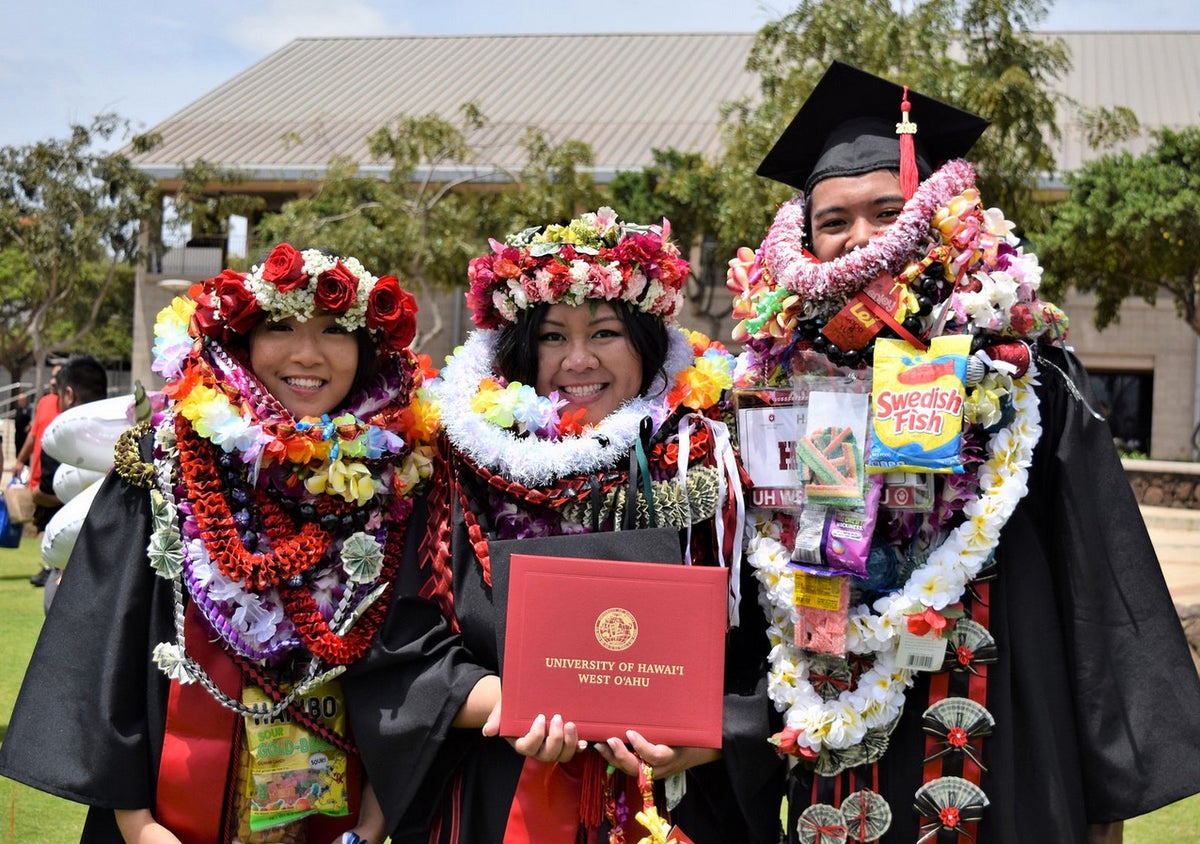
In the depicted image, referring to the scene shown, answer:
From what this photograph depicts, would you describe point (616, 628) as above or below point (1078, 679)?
above

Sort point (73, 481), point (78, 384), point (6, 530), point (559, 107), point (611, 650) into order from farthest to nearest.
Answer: point (559, 107) < point (78, 384) < point (6, 530) < point (73, 481) < point (611, 650)

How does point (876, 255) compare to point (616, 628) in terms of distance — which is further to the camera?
point (876, 255)

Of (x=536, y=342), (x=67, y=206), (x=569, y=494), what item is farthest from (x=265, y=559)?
(x=67, y=206)

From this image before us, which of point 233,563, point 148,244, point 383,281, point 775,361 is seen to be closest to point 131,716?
point 233,563

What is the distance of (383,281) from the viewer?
292cm

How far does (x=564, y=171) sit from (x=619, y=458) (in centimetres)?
1472

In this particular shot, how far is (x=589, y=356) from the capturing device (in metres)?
2.87

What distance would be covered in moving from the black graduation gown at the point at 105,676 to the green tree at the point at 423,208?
13.1 m

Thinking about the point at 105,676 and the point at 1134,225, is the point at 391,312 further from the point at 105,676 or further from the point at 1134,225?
the point at 1134,225

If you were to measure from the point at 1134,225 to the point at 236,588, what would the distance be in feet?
55.2

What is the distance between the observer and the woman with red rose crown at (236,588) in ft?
9.00

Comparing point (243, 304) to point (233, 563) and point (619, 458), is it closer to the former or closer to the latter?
point (233, 563)

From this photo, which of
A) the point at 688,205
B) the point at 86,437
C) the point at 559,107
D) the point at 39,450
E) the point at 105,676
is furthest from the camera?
the point at 559,107

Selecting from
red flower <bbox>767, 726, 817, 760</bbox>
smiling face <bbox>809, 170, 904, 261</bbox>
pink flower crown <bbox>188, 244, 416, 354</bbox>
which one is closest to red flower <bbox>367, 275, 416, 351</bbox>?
pink flower crown <bbox>188, 244, 416, 354</bbox>
